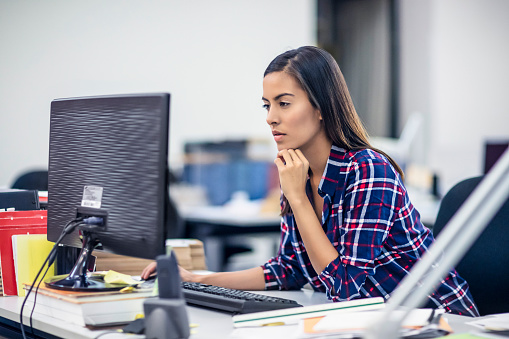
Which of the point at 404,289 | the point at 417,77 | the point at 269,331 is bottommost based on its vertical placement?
the point at 269,331

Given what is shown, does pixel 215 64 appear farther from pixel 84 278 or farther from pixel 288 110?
pixel 84 278

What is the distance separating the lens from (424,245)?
1.48 meters

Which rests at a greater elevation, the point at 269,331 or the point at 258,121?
the point at 258,121

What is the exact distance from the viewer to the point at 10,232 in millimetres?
1469

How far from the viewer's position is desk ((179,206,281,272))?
3.76 m

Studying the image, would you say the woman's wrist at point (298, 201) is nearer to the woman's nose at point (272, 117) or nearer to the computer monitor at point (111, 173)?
the woman's nose at point (272, 117)

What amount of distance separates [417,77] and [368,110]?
659mm

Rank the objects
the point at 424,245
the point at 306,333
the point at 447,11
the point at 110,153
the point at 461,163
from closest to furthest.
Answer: the point at 306,333 < the point at 110,153 < the point at 424,245 < the point at 461,163 < the point at 447,11

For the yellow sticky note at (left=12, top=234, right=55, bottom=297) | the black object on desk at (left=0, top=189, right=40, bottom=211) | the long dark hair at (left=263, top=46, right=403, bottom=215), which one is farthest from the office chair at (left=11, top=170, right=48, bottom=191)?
the long dark hair at (left=263, top=46, right=403, bottom=215)

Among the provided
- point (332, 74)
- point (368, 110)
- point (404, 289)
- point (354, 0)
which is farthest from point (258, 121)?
point (404, 289)

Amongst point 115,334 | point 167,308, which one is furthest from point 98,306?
point 167,308

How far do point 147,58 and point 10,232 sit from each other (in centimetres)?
348

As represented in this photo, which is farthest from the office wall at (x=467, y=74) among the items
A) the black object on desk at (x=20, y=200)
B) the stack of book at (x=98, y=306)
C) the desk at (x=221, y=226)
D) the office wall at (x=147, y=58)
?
the stack of book at (x=98, y=306)

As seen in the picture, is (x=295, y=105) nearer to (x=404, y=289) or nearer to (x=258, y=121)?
(x=404, y=289)
